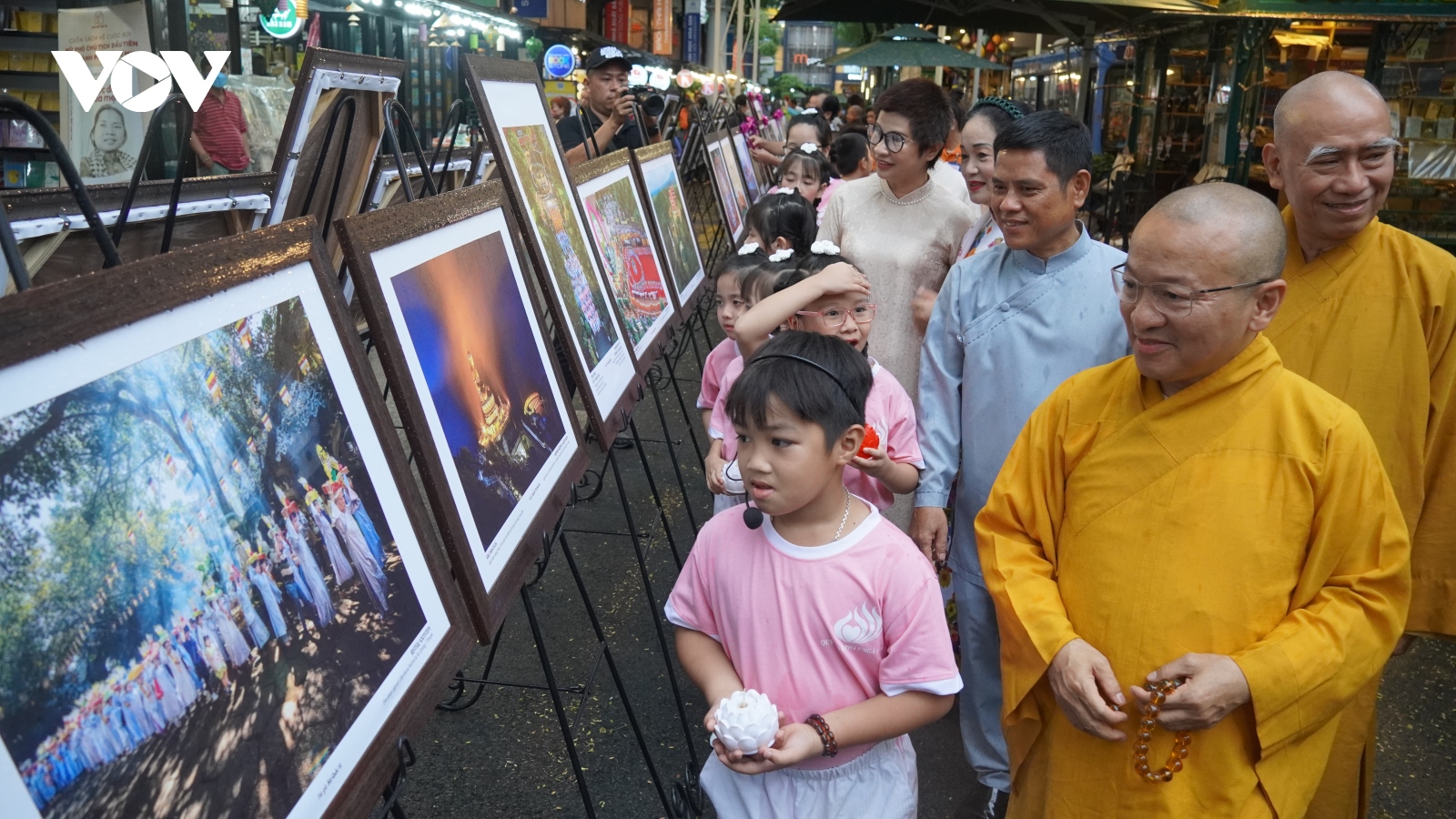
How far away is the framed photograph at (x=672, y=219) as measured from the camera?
4.68m

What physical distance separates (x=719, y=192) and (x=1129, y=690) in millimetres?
5734

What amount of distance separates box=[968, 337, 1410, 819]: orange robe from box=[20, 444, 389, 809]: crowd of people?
4.28 ft

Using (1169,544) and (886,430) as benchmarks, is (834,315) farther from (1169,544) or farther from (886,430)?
(1169,544)

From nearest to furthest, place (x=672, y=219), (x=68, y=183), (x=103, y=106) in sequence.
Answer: (x=68, y=183)
(x=672, y=219)
(x=103, y=106)

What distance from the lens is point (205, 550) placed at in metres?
1.15

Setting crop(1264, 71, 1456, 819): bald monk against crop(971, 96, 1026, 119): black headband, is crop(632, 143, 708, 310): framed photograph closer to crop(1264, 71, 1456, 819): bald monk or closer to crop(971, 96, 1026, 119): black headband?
crop(971, 96, 1026, 119): black headband

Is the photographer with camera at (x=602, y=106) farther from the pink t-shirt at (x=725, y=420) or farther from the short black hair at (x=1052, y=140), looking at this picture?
the short black hair at (x=1052, y=140)

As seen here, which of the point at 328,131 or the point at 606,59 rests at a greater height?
the point at 328,131

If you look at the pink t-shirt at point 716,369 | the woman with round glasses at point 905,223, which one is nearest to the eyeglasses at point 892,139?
the woman with round glasses at point 905,223

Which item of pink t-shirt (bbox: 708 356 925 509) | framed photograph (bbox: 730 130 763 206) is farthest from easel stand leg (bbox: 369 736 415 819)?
framed photograph (bbox: 730 130 763 206)

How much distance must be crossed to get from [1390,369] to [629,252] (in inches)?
96.6

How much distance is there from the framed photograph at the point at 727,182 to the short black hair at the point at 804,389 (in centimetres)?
488

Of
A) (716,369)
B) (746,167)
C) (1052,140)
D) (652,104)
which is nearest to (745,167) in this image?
(746,167)

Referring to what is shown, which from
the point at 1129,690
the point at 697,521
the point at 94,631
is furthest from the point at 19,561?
the point at 697,521
